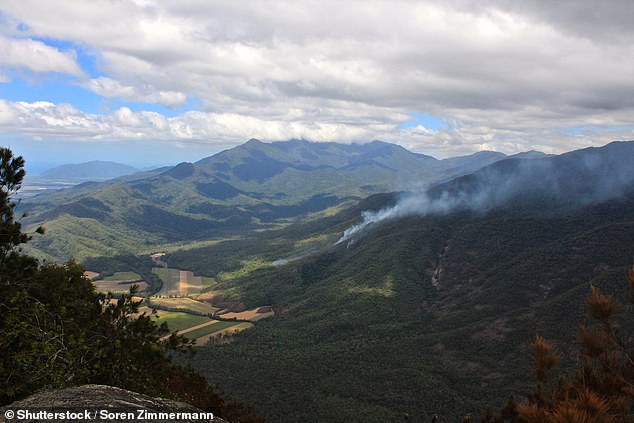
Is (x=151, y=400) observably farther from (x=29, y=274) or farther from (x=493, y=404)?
(x=493, y=404)

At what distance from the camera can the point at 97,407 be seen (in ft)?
66.1

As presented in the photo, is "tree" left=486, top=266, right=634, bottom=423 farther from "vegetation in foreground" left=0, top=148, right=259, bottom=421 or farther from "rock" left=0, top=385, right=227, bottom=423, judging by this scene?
"vegetation in foreground" left=0, top=148, right=259, bottom=421

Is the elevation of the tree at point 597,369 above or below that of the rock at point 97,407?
above

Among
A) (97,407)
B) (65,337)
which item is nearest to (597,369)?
(97,407)

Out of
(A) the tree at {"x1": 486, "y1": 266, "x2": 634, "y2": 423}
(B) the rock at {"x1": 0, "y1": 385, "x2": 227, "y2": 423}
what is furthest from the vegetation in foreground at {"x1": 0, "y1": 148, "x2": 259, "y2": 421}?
(A) the tree at {"x1": 486, "y1": 266, "x2": 634, "y2": 423}

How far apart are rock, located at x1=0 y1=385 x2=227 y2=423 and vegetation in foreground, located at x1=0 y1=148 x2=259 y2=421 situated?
2931 mm

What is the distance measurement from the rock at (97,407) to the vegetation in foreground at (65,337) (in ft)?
9.62

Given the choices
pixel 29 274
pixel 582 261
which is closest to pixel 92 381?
pixel 29 274

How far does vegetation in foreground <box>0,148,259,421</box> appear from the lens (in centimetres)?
2411

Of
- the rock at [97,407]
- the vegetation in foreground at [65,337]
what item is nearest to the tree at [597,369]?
the rock at [97,407]

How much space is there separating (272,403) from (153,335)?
90.2 m

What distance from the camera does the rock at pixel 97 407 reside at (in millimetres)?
18828

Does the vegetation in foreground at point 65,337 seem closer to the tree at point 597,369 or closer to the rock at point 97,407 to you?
the rock at point 97,407

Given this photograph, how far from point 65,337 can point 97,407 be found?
11.2m
